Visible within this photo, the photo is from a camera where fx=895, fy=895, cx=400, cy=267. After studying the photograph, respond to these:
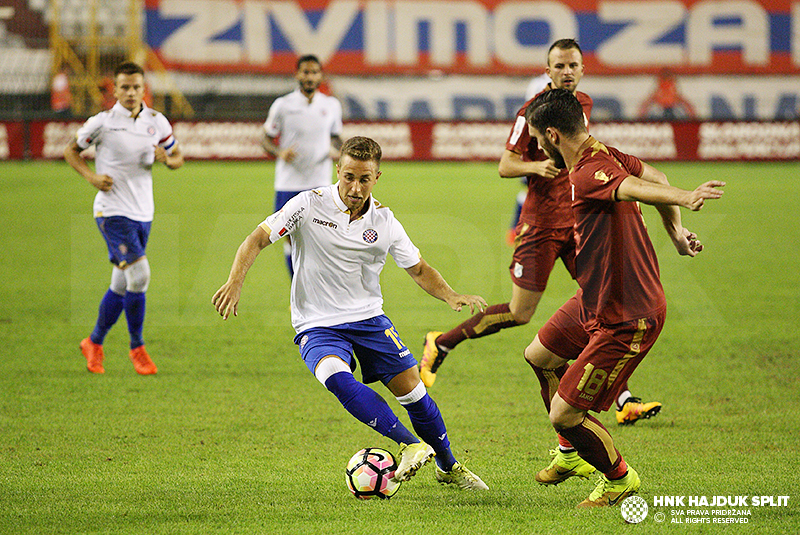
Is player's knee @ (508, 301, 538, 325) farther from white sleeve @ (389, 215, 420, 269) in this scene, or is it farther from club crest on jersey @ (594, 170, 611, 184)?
club crest on jersey @ (594, 170, 611, 184)

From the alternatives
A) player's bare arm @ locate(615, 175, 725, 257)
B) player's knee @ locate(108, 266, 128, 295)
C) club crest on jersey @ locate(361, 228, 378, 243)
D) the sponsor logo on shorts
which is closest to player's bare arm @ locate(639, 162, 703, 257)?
player's bare arm @ locate(615, 175, 725, 257)

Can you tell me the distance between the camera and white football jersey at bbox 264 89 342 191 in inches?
375

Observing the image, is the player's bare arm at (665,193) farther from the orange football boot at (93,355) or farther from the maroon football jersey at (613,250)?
the orange football boot at (93,355)

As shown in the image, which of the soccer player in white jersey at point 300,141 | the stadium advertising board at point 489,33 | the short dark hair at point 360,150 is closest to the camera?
the short dark hair at point 360,150

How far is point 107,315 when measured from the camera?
7270mm

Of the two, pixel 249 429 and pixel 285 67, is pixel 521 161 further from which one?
pixel 285 67

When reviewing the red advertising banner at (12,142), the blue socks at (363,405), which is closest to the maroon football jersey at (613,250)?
the blue socks at (363,405)

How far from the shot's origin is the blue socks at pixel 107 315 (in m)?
7.23

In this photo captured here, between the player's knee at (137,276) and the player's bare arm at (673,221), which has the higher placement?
the player's bare arm at (673,221)

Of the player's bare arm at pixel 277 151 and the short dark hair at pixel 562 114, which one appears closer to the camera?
the short dark hair at pixel 562 114

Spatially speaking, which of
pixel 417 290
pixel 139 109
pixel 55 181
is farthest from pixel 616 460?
pixel 55 181

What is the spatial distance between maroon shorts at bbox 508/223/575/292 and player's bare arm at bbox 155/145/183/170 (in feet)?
10.2

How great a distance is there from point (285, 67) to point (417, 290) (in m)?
24.7

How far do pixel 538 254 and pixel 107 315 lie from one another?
3.52m
